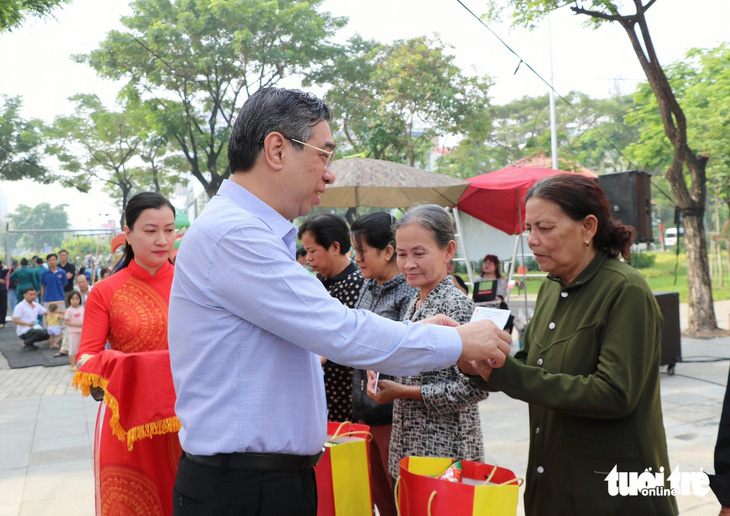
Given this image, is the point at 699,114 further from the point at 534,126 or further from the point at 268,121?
the point at 534,126

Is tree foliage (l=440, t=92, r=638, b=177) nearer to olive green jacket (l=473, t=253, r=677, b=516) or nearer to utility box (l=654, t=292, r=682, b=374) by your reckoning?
utility box (l=654, t=292, r=682, b=374)

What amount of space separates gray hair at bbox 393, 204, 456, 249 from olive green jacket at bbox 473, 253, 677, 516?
64cm

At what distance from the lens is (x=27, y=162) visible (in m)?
24.9

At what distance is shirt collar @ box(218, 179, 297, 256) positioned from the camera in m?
1.67

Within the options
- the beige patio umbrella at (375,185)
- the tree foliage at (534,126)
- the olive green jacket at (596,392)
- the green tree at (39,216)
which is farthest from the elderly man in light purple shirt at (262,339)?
the green tree at (39,216)

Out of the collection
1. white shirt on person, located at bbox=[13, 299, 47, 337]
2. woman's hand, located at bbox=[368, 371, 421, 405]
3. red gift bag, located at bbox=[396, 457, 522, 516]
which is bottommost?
white shirt on person, located at bbox=[13, 299, 47, 337]

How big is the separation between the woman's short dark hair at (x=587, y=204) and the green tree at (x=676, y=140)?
7004 millimetres

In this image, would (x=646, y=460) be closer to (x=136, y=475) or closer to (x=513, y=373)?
(x=513, y=373)

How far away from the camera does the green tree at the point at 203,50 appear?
16908 mm

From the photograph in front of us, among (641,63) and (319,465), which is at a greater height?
(641,63)

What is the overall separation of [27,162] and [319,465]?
26.6 m

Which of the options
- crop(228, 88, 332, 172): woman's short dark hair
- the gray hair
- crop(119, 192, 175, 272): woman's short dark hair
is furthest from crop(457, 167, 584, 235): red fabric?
crop(228, 88, 332, 172): woman's short dark hair

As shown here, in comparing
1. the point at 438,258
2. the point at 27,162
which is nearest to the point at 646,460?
the point at 438,258

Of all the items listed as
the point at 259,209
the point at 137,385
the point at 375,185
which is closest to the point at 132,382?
the point at 137,385
